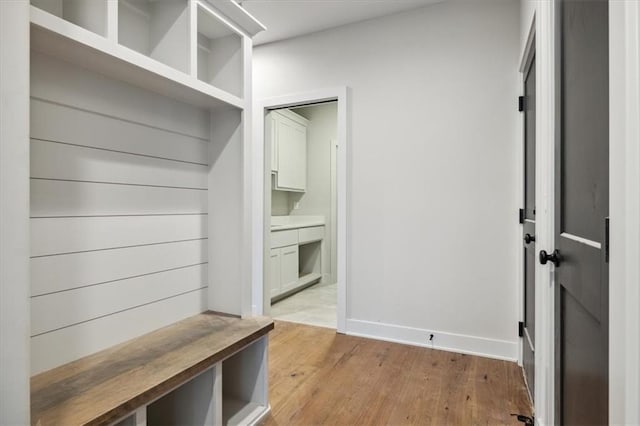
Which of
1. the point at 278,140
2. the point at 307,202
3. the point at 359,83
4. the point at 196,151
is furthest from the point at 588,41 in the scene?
the point at 307,202

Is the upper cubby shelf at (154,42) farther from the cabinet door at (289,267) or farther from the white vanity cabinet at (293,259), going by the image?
the cabinet door at (289,267)

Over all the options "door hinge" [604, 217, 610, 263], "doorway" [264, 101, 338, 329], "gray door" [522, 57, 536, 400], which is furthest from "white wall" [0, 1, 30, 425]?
"doorway" [264, 101, 338, 329]

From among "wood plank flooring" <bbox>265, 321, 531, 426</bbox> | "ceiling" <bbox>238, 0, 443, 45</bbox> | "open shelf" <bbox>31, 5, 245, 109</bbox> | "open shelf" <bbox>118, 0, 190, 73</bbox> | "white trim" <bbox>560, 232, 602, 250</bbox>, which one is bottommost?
"wood plank flooring" <bbox>265, 321, 531, 426</bbox>

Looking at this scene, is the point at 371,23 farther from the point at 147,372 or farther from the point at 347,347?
the point at 147,372

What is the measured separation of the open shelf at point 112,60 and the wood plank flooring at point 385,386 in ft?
5.33

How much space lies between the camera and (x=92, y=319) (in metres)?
1.38

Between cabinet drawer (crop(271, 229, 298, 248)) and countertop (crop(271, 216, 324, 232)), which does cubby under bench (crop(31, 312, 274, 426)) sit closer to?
cabinet drawer (crop(271, 229, 298, 248))

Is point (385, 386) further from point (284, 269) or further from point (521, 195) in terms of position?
point (284, 269)

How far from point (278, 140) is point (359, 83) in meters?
1.67

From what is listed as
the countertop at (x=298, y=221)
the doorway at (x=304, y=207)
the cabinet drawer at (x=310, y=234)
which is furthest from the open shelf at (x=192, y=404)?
the cabinet drawer at (x=310, y=234)

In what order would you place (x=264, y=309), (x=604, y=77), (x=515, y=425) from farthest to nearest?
(x=264, y=309), (x=515, y=425), (x=604, y=77)

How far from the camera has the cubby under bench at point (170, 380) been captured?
106cm

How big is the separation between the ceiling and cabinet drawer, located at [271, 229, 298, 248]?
81.0 inches

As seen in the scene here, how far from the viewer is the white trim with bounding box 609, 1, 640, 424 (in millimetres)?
658
